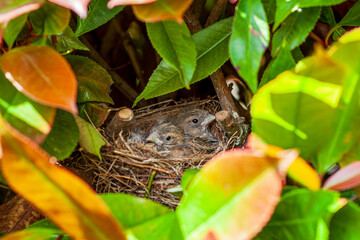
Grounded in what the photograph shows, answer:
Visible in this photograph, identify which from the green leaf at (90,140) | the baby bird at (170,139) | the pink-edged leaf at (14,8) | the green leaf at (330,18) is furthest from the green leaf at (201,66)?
the baby bird at (170,139)

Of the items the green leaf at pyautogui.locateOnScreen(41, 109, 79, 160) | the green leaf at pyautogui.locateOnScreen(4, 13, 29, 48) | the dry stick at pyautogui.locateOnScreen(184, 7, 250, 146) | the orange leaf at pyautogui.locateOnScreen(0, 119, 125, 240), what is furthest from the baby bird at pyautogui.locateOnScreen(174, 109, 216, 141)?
the orange leaf at pyautogui.locateOnScreen(0, 119, 125, 240)

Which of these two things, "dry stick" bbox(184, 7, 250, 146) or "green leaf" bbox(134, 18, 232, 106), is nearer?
"green leaf" bbox(134, 18, 232, 106)

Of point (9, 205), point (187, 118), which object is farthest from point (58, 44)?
point (187, 118)

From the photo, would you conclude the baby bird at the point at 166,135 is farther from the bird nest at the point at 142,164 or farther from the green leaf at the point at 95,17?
the green leaf at the point at 95,17

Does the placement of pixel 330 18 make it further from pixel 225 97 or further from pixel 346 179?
pixel 346 179

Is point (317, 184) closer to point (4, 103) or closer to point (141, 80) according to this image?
point (4, 103)

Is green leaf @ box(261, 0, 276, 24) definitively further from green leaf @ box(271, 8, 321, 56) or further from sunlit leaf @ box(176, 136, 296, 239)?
sunlit leaf @ box(176, 136, 296, 239)
